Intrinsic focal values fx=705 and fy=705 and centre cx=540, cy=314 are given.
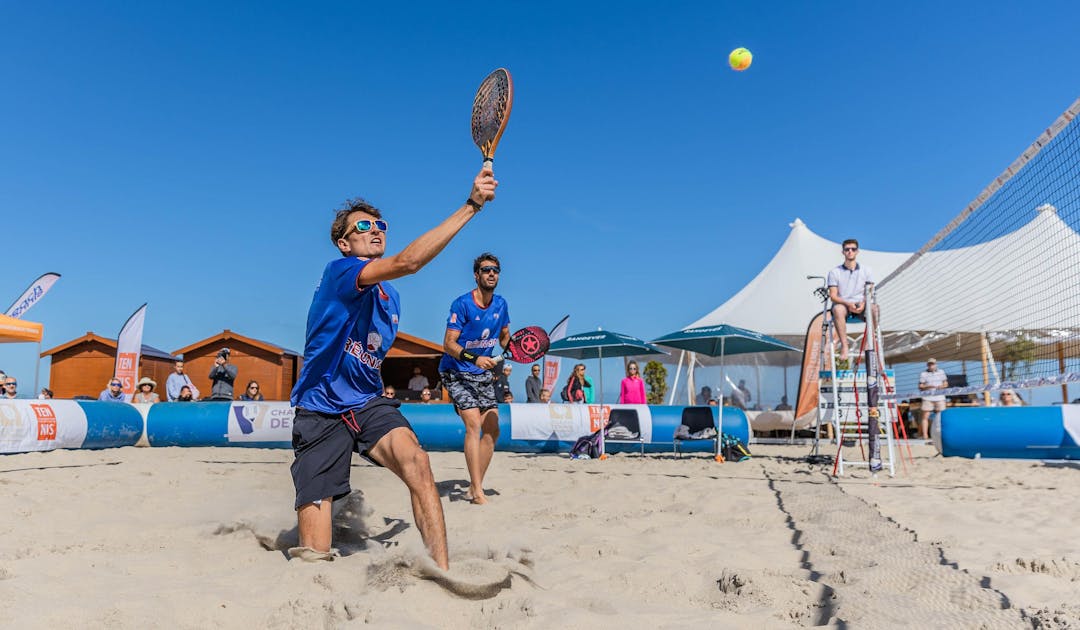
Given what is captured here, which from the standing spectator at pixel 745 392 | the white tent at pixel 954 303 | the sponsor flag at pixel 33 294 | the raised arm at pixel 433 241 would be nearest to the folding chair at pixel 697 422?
the white tent at pixel 954 303

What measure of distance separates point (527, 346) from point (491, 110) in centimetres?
207

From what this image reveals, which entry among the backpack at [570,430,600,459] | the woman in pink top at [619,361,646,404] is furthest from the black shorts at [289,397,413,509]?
the woman in pink top at [619,361,646,404]

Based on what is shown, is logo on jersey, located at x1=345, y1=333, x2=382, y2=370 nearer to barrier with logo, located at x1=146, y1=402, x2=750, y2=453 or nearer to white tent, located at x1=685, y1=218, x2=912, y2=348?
barrier with logo, located at x1=146, y1=402, x2=750, y2=453

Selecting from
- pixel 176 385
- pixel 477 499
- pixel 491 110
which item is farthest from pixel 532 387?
pixel 491 110

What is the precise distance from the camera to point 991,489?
16.8ft

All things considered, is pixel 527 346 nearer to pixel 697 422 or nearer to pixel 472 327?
pixel 472 327

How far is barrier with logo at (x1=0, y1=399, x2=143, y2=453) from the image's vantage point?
7315 mm

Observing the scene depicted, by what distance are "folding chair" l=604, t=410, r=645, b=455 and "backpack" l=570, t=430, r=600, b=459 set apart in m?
0.17

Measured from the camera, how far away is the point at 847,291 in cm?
706

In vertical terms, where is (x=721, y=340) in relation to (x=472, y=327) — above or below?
above

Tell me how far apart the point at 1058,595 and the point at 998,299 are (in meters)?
14.0

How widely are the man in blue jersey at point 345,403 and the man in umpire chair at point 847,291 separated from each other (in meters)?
5.44

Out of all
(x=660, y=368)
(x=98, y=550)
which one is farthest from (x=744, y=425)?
(x=660, y=368)

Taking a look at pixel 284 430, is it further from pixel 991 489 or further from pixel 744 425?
pixel 991 489
